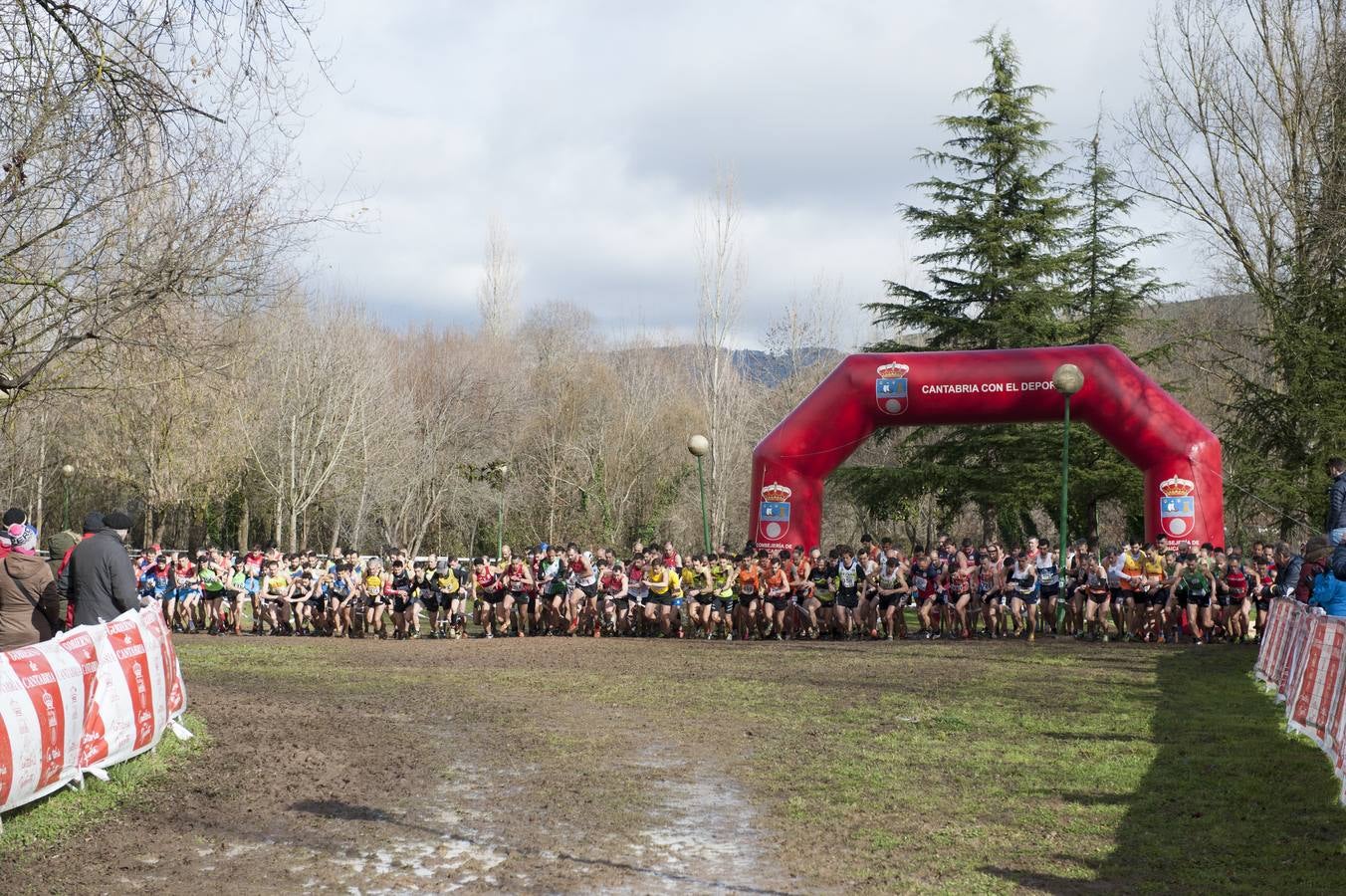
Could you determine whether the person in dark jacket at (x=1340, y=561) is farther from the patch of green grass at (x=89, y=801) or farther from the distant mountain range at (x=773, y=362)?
the distant mountain range at (x=773, y=362)

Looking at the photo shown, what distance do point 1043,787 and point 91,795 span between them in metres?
5.89

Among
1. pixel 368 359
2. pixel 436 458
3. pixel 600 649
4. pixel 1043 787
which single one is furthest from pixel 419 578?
pixel 436 458

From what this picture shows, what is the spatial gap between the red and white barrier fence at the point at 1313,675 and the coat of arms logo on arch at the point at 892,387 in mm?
8928

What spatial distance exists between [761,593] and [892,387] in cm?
441

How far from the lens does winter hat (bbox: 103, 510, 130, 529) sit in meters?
9.28

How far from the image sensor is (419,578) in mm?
20750

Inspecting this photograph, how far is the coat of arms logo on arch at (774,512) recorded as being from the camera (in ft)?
67.7

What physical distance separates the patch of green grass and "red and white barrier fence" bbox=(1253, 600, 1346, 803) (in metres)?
7.17

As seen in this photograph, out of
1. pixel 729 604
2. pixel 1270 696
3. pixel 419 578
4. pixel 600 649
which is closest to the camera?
pixel 1270 696

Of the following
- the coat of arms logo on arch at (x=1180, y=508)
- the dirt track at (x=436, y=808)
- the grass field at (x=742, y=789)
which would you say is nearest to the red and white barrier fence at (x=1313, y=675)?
the grass field at (x=742, y=789)

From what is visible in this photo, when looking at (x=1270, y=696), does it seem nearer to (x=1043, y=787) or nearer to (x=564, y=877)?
(x=1043, y=787)

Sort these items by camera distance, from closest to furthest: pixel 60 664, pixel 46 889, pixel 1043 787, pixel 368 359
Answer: pixel 46 889
pixel 60 664
pixel 1043 787
pixel 368 359

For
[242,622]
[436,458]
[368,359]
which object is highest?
[368,359]

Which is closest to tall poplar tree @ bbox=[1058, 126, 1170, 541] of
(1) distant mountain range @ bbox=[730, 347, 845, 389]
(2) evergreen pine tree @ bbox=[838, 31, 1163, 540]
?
(2) evergreen pine tree @ bbox=[838, 31, 1163, 540]
